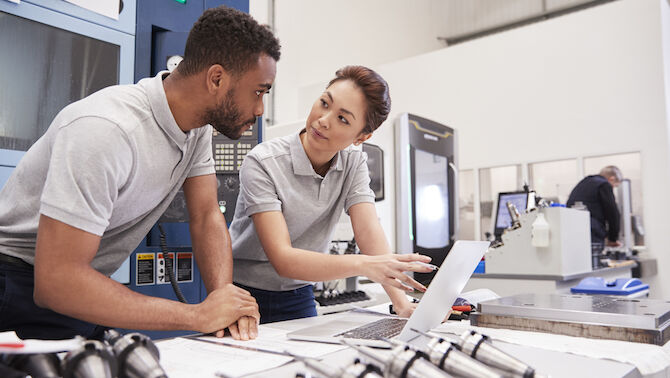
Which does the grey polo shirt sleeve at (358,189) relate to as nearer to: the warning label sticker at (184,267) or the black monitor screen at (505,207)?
the warning label sticker at (184,267)

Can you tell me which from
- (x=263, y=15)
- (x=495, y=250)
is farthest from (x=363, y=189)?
(x=263, y=15)

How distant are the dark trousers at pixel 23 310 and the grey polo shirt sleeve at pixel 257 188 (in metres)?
Answer: 0.51

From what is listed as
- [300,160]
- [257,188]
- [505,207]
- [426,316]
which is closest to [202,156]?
[257,188]

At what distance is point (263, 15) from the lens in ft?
18.4

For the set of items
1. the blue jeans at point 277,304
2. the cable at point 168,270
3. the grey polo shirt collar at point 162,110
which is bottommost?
the blue jeans at point 277,304

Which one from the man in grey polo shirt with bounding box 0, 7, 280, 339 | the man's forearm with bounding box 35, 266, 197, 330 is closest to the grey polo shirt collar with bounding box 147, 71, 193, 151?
the man in grey polo shirt with bounding box 0, 7, 280, 339

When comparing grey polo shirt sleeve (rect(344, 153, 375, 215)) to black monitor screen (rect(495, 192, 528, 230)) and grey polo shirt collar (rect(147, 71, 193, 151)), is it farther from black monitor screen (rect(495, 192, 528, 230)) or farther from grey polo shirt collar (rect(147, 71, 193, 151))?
black monitor screen (rect(495, 192, 528, 230))

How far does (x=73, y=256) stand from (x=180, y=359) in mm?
317

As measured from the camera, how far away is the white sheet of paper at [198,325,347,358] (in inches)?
37.1

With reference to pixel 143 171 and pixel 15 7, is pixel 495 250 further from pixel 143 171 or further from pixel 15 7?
pixel 15 7

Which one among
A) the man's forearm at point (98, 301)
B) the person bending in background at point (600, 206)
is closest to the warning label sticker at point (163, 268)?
the man's forearm at point (98, 301)

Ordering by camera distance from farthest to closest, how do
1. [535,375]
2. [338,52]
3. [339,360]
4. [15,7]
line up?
1. [338,52]
2. [15,7]
3. [339,360]
4. [535,375]

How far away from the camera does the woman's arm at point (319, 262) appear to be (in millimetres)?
1195

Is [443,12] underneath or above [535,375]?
above
